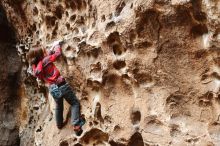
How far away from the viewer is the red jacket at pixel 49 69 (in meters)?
3.86

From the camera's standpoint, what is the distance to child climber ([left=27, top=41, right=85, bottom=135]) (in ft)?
12.4

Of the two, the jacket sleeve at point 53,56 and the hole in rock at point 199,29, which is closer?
the hole in rock at point 199,29

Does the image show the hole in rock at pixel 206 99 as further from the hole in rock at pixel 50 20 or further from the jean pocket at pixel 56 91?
the hole in rock at pixel 50 20

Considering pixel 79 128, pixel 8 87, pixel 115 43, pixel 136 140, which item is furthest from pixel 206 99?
pixel 8 87

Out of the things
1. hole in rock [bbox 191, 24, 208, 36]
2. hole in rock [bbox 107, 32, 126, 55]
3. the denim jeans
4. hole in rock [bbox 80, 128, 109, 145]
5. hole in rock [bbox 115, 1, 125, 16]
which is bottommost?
hole in rock [bbox 80, 128, 109, 145]

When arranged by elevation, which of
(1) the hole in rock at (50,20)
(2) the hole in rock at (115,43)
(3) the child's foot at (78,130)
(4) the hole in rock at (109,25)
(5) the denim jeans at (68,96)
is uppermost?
(1) the hole in rock at (50,20)

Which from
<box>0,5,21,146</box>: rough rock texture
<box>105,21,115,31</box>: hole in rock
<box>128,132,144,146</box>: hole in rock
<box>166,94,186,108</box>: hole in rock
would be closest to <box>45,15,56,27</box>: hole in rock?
<box>105,21,115,31</box>: hole in rock

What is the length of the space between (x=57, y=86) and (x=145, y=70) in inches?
41.3

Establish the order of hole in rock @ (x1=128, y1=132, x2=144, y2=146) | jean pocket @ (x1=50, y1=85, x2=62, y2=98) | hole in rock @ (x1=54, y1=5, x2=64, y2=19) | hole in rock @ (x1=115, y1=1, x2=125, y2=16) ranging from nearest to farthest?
hole in rock @ (x1=128, y1=132, x2=144, y2=146)
hole in rock @ (x1=115, y1=1, x2=125, y2=16)
jean pocket @ (x1=50, y1=85, x2=62, y2=98)
hole in rock @ (x1=54, y1=5, x2=64, y2=19)

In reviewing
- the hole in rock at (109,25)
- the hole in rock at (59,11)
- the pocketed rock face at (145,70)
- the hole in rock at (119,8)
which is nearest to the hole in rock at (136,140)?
the pocketed rock face at (145,70)

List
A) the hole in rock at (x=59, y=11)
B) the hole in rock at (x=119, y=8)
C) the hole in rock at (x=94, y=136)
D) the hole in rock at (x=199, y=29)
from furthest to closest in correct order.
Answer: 1. the hole in rock at (x=59, y=11)
2. the hole in rock at (x=94, y=136)
3. the hole in rock at (x=119, y=8)
4. the hole in rock at (x=199, y=29)

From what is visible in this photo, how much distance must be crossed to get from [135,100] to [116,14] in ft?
2.27

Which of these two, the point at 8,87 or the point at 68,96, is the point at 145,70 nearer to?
the point at 68,96

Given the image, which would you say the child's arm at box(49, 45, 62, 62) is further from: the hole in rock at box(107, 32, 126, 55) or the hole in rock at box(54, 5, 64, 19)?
the hole in rock at box(107, 32, 126, 55)
